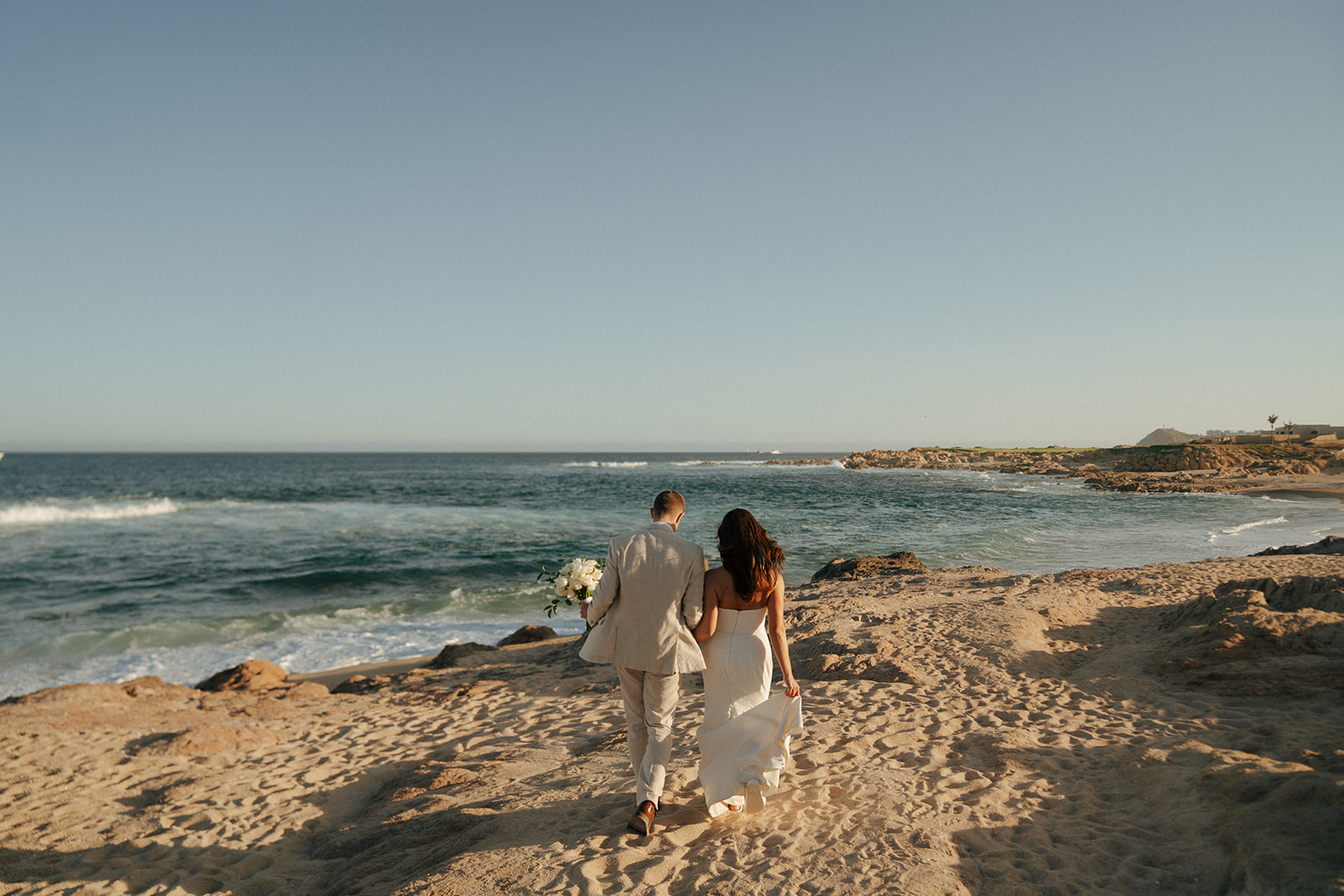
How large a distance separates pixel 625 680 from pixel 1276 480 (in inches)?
2014

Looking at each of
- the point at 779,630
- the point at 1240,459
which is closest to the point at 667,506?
the point at 779,630

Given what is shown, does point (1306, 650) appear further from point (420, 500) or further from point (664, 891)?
point (420, 500)

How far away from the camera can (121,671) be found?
11.0m

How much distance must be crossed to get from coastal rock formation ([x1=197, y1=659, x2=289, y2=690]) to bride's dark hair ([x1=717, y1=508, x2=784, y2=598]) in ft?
27.7

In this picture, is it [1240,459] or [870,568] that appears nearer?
[870,568]

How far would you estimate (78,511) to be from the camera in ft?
117

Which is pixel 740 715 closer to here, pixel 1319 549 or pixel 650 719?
pixel 650 719

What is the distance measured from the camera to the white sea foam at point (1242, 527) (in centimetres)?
2116

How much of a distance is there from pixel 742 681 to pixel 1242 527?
90.4ft

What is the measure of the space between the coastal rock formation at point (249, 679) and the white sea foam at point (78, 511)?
94.6ft

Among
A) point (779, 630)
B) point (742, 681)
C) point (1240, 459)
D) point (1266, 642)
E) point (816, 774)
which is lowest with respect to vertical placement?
point (816, 774)

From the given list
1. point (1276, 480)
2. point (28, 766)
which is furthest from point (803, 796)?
point (1276, 480)

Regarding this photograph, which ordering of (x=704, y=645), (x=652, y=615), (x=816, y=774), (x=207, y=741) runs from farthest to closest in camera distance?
(x=207, y=741) < (x=816, y=774) < (x=704, y=645) < (x=652, y=615)

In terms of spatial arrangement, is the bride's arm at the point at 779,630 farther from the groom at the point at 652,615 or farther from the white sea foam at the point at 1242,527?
the white sea foam at the point at 1242,527
